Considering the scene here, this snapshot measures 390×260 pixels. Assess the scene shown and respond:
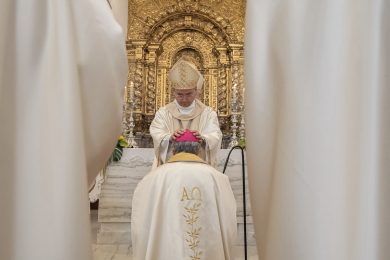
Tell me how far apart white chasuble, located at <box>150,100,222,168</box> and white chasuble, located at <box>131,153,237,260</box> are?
0.84 metres

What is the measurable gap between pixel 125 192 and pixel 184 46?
434 cm

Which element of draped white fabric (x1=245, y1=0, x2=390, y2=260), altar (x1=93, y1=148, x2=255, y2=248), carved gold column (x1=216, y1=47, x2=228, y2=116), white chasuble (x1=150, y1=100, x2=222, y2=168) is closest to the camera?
draped white fabric (x1=245, y1=0, x2=390, y2=260)

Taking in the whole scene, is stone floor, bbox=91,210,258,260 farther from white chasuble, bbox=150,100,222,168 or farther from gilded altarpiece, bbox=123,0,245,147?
gilded altarpiece, bbox=123,0,245,147

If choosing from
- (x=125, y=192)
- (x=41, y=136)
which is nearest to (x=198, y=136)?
(x=125, y=192)

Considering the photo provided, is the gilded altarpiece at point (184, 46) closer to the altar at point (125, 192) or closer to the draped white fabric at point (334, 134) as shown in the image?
the altar at point (125, 192)

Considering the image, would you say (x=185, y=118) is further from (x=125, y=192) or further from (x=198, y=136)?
(x=125, y=192)

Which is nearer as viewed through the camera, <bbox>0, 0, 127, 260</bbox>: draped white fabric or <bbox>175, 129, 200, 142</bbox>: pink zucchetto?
<bbox>0, 0, 127, 260</bbox>: draped white fabric

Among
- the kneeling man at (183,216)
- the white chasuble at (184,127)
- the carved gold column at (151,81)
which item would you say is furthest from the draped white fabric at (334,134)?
the carved gold column at (151,81)

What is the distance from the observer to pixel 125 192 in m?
5.52

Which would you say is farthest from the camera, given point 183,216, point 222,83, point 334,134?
point 222,83

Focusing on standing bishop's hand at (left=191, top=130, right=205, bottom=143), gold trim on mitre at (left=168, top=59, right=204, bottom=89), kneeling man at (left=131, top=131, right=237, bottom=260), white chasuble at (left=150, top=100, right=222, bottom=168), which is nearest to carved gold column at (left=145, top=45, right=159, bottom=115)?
white chasuble at (left=150, top=100, right=222, bottom=168)

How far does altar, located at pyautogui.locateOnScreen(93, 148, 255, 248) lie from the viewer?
17.3 ft

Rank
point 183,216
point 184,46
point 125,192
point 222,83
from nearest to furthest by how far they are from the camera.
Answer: point 183,216 < point 125,192 < point 222,83 < point 184,46

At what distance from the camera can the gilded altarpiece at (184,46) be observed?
891cm
